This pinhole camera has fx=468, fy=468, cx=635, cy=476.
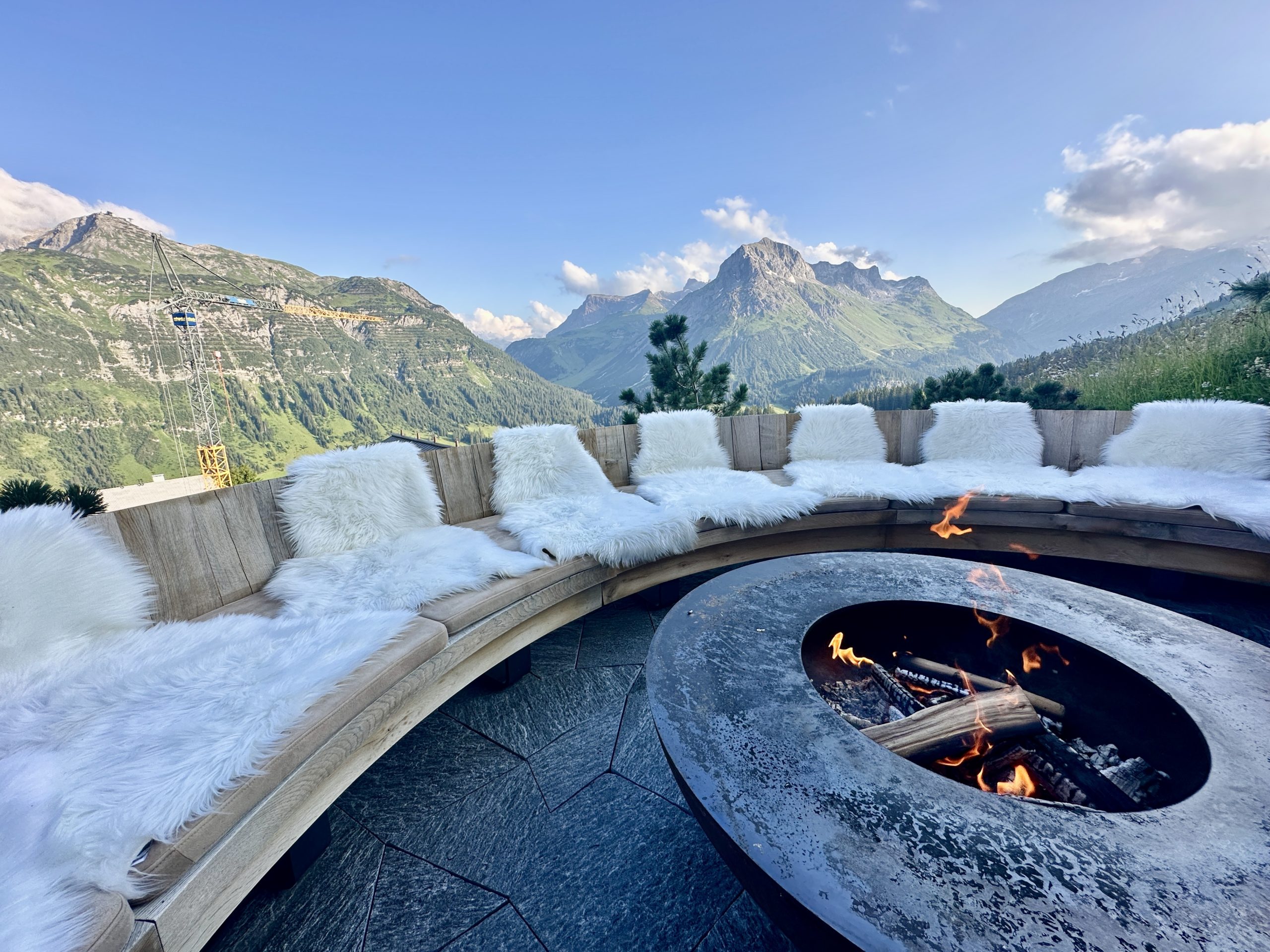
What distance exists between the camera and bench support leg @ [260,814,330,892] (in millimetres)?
1069

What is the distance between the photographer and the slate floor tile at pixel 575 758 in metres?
1.32

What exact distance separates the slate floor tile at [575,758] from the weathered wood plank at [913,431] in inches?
100

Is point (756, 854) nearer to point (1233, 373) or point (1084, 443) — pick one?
point (1084, 443)

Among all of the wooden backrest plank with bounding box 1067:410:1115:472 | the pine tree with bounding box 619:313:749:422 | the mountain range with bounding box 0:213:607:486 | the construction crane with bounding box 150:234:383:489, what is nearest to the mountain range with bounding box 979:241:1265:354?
the mountain range with bounding box 0:213:607:486

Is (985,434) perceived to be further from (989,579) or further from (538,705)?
(538,705)

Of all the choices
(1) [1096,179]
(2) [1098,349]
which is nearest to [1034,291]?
(1) [1096,179]

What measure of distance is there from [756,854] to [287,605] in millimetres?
1369

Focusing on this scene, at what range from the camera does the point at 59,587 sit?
1083mm

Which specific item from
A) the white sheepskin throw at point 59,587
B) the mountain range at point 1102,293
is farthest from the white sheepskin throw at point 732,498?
the mountain range at point 1102,293

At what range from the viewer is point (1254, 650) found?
3.14 feet

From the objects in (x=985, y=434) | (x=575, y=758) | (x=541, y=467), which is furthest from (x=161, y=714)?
(x=985, y=434)

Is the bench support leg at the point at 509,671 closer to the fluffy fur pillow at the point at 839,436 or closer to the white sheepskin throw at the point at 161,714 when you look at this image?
the white sheepskin throw at the point at 161,714

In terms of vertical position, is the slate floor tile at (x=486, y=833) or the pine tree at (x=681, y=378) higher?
the pine tree at (x=681, y=378)

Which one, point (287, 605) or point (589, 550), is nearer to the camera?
point (287, 605)
